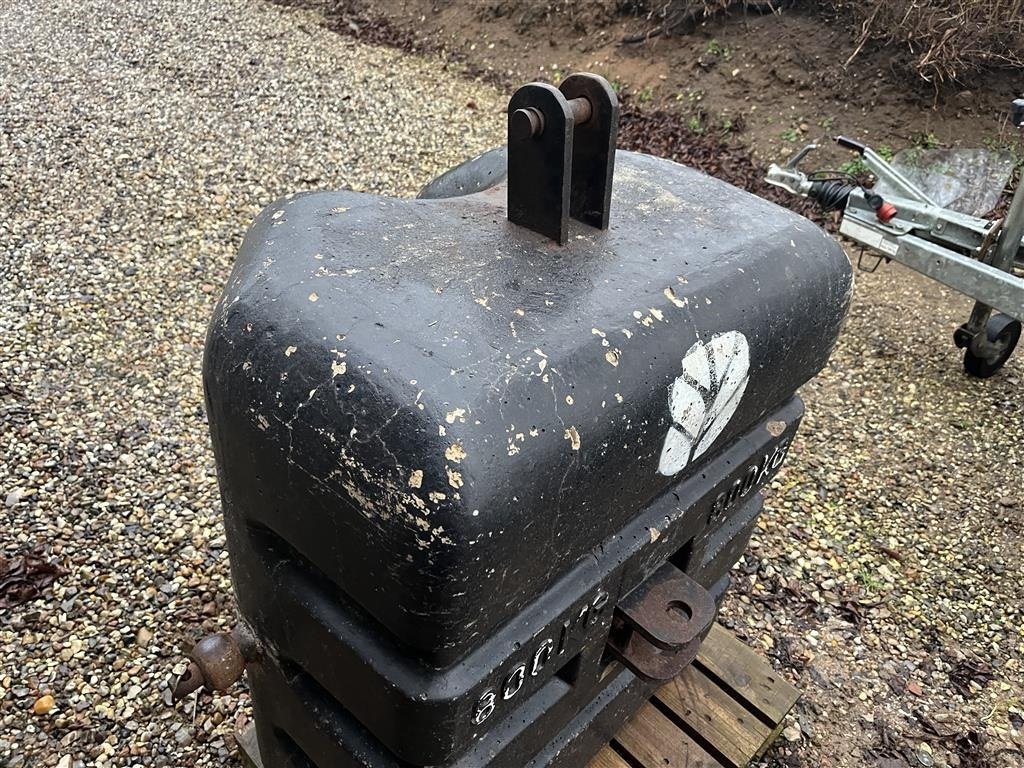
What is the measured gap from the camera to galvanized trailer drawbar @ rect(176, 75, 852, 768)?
1005 mm

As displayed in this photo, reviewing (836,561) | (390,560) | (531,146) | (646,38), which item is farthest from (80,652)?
(646,38)

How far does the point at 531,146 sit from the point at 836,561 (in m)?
2.44

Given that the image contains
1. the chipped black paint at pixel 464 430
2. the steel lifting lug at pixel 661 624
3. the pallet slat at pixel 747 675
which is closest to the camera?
the chipped black paint at pixel 464 430

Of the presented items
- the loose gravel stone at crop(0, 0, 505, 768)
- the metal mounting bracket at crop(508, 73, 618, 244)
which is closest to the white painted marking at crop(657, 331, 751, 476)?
the metal mounting bracket at crop(508, 73, 618, 244)

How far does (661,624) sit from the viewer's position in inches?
58.2

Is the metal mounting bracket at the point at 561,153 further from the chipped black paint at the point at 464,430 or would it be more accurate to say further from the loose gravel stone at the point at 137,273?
the loose gravel stone at the point at 137,273

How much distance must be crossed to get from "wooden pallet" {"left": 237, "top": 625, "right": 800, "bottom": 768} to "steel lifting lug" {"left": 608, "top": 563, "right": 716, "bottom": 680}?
0.59 m

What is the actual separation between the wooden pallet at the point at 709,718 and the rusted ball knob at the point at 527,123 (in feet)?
5.06

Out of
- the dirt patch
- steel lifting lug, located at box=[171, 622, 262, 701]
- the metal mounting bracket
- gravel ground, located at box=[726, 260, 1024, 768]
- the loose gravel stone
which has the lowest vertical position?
gravel ground, located at box=[726, 260, 1024, 768]

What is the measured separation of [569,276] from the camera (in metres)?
1.26

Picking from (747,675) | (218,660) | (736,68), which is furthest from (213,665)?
(736,68)

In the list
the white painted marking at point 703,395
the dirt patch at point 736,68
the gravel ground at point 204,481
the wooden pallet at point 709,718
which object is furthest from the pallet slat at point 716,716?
the dirt patch at point 736,68

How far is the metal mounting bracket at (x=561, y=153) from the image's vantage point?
123 cm

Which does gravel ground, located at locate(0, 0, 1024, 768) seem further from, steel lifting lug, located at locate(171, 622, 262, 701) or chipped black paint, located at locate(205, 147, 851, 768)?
chipped black paint, located at locate(205, 147, 851, 768)
